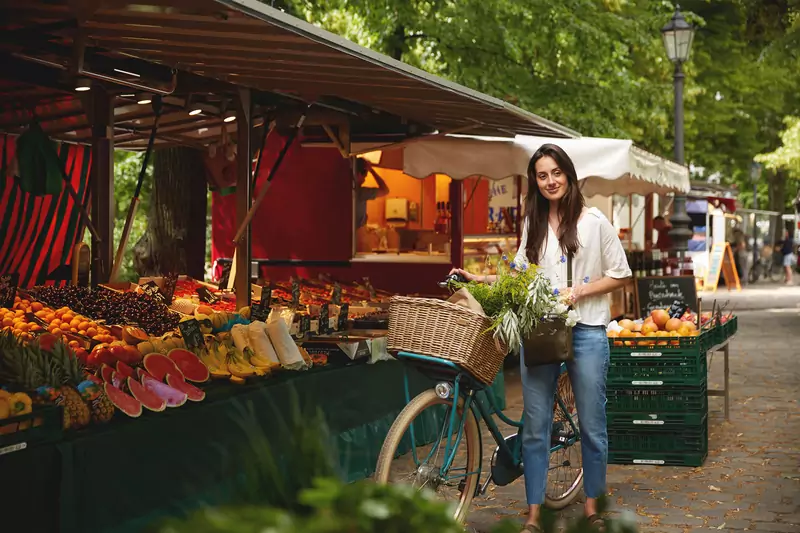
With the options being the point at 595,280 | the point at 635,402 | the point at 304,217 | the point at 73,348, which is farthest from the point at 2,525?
the point at 304,217

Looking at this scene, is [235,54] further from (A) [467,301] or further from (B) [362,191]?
(B) [362,191]

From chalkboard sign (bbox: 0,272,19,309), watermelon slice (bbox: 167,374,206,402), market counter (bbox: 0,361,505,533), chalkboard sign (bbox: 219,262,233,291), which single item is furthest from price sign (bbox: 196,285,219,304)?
watermelon slice (bbox: 167,374,206,402)

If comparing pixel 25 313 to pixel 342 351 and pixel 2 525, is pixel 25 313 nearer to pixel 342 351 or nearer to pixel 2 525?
pixel 342 351

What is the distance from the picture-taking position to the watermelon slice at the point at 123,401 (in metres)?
5.34

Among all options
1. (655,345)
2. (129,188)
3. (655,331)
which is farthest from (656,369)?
(129,188)

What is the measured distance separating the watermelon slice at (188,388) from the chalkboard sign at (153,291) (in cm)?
222

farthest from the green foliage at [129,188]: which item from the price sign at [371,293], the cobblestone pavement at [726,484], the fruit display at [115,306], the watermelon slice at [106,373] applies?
the watermelon slice at [106,373]

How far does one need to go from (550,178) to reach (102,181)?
15.0 ft

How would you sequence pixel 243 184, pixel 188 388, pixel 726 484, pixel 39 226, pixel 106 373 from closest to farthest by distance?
pixel 106 373, pixel 188 388, pixel 726 484, pixel 243 184, pixel 39 226

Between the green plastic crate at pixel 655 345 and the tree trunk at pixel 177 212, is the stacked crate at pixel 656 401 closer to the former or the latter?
the green plastic crate at pixel 655 345

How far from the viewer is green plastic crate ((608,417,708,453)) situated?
7.40m

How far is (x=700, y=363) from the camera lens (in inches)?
294

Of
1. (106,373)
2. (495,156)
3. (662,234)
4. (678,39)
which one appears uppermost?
(678,39)

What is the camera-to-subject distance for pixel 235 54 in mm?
6500
